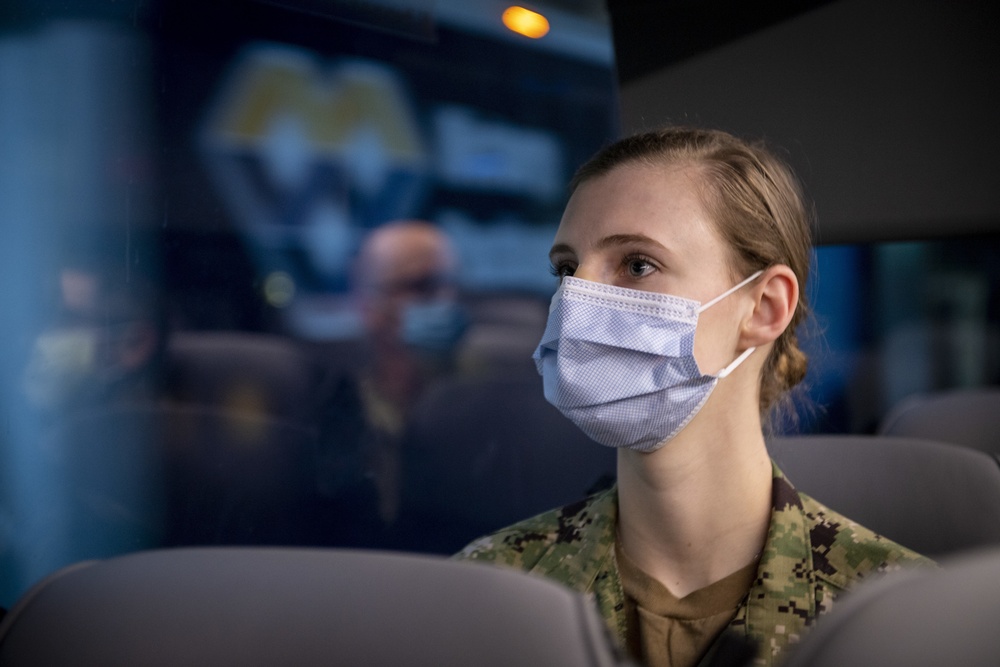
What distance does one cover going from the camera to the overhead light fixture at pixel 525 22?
314 centimetres

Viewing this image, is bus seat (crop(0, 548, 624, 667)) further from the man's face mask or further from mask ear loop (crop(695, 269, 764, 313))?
the man's face mask

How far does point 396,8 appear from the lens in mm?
2861

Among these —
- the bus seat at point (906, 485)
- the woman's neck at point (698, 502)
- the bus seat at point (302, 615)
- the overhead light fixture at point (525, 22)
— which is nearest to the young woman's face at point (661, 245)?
the woman's neck at point (698, 502)

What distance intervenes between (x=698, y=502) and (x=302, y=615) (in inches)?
32.8

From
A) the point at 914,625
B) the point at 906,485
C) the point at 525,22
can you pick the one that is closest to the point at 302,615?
the point at 914,625

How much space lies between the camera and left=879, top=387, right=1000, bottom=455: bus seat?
8.57ft

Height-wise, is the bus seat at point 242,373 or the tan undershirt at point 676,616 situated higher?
the bus seat at point 242,373

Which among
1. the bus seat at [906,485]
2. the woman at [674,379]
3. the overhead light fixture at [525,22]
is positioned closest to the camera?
the woman at [674,379]

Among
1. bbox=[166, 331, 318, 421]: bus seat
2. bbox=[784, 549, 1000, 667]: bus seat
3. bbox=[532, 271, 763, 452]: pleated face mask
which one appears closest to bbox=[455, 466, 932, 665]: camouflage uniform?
bbox=[532, 271, 763, 452]: pleated face mask

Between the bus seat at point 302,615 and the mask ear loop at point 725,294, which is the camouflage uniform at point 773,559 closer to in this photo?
the mask ear loop at point 725,294

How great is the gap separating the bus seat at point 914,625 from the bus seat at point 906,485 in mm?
1213

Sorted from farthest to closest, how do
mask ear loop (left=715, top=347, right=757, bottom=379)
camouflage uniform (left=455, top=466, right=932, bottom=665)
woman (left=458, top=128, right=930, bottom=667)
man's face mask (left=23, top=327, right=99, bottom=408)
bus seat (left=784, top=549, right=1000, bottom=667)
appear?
1. man's face mask (left=23, top=327, right=99, bottom=408)
2. mask ear loop (left=715, top=347, right=757, bottom=379)
3. woman (left=458, top=128, right=930, bottom=667)
4. camouflage uniform (left=455, top=466, right=932, bottom=665)
5. bus seat (left=784, top=549, right=1000, bottom=667)

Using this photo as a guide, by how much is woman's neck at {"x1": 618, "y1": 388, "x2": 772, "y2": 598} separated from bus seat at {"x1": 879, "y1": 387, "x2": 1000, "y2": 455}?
1409 millimetres

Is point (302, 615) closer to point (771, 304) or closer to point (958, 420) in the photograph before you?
point (771, 304)
